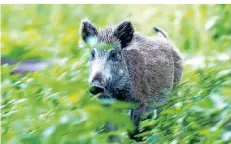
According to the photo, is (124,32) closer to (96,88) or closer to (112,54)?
(112,54)

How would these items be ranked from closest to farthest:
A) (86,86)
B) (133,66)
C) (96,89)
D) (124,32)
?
(86,86)
(96,89)
(124,32)
(133,66)

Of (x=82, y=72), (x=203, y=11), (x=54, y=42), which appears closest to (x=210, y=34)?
(x=203, y=11)

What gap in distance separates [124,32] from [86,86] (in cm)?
228

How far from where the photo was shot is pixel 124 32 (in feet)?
17.0

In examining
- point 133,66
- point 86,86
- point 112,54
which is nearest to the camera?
point 86,86

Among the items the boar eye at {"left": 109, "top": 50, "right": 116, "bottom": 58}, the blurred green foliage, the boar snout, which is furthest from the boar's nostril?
the boar eye at {"left": 109, "top": 50, "right": 116, "bottom": 58}

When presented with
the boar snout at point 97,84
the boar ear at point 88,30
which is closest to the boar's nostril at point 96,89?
the boar snout at point 97,84

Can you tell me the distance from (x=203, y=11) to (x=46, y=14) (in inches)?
116

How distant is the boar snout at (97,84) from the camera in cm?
448

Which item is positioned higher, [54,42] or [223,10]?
[54,42]

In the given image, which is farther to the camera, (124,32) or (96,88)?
(124,32)

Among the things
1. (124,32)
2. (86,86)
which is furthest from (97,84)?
(86,86)
